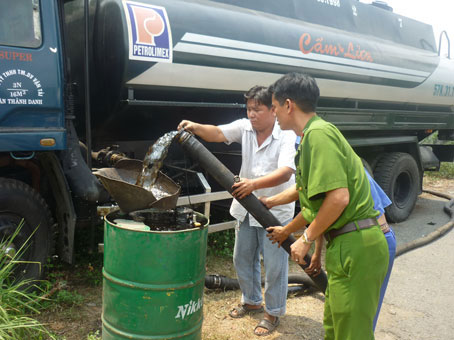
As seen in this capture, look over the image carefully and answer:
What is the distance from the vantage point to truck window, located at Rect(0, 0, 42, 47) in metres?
3.17

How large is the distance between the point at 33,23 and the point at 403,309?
378 cm

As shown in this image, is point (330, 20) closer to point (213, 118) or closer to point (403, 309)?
point (213, 118)

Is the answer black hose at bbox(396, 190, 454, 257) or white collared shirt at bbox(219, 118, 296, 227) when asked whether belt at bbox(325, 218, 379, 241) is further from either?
black hose at bbox(396, 190, 454, 257)

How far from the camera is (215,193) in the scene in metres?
4.51

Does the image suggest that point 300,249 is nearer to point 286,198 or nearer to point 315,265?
point 315,265

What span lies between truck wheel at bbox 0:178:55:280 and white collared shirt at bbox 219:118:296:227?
1451 millimetres

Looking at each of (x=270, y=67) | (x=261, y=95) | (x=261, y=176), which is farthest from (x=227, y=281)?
(x=270, y=67)

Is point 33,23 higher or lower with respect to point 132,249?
higher

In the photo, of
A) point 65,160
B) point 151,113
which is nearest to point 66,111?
point 65,160

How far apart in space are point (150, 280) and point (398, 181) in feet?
20.0

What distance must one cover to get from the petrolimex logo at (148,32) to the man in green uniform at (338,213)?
160 centimetres

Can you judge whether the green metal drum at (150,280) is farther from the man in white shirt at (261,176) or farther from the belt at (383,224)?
the belt at (383,224)

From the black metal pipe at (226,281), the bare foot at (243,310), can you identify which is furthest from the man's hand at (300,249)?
the black metal pipe at (226,281)

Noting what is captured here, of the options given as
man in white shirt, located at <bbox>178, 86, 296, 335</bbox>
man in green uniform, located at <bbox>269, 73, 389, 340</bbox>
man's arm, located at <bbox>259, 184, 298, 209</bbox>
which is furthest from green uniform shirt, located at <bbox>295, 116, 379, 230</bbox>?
man in white shirt, located at <bbox>178, 86, 296, 335</bbox>
